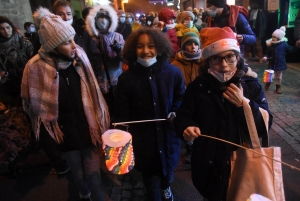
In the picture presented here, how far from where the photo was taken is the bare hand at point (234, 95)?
1.62m

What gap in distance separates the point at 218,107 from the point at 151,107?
29.3 inches

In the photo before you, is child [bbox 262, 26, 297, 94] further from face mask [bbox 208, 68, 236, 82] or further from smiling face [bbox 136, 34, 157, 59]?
face mask [bbox 208, 68, 236, 82]

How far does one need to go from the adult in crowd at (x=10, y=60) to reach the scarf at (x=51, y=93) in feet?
5.68

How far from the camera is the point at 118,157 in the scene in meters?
1.68

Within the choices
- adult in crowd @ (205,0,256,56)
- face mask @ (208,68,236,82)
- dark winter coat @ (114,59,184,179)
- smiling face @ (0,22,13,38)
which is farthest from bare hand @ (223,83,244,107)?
smiling face @ (0,22,13,38)

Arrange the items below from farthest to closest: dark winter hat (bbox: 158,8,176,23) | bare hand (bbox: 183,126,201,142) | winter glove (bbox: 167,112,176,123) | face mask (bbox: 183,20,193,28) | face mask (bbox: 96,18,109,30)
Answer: dark winter hat (bbox: 158,8,176,23)
face mask (bbox: 183,20,193,28)
face mask (bbox: 96,18,109,30)
winter glove (bbox: 167,112,176,123)
bare hand (bbox: 183,126,201,142)

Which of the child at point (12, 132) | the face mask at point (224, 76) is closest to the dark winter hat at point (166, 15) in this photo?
the child at point (12, 132)

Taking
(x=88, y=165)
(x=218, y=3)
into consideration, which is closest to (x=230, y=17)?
(x=218, y=3)

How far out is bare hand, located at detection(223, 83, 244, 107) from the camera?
1618 millimetres

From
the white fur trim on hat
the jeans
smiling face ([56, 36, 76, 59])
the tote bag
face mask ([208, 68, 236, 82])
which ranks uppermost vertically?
smiling face ([56, 36, 76, 59])

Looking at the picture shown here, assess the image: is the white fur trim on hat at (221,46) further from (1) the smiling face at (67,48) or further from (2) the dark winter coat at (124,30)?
(2) the dark winter coat at (124,30)

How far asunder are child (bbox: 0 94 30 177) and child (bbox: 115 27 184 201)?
201 centimetres

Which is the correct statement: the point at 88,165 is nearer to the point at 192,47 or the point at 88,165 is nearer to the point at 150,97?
the point at 150,97

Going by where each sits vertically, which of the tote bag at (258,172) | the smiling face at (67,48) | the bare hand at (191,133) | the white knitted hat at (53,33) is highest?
the white knitted hat at (53,33)
